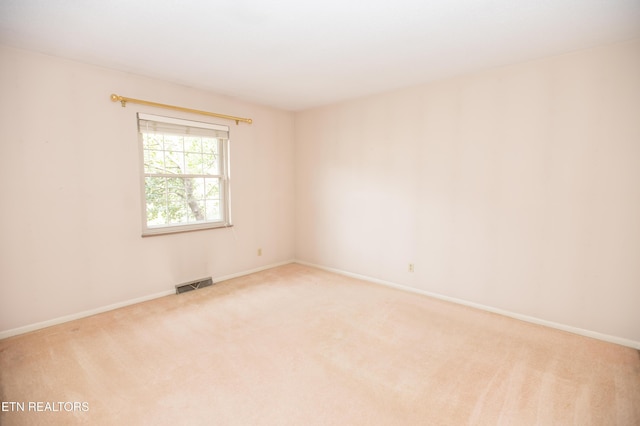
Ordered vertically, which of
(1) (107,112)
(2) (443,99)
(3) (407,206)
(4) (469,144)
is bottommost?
(3) (407,206)

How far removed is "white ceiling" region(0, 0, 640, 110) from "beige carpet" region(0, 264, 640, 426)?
2545mm

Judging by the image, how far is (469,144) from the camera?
11.0 ft

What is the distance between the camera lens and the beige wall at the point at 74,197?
2.70 m

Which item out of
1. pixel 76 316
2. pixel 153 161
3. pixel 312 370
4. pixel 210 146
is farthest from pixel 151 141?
pixel 312 370

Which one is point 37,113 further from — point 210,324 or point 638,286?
point 638,286

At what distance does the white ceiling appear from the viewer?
205cm

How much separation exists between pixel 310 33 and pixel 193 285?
10.5 ft

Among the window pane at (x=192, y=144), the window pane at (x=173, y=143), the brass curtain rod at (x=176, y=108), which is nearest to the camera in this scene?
the brass curtain rod at (x=176, y=108)

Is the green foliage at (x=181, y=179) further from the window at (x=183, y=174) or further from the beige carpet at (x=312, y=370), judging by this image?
the beige carpet at (x=312, y=370)

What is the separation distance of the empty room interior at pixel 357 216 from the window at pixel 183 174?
1.1 inches

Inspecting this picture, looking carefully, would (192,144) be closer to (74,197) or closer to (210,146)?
(210,146)

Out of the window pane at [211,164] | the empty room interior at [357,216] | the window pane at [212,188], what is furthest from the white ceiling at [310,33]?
the window pane at [212,188]

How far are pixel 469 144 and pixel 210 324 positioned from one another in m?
3.31

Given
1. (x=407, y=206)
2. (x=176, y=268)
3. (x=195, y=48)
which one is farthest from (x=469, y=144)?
(x=176, y=268)
